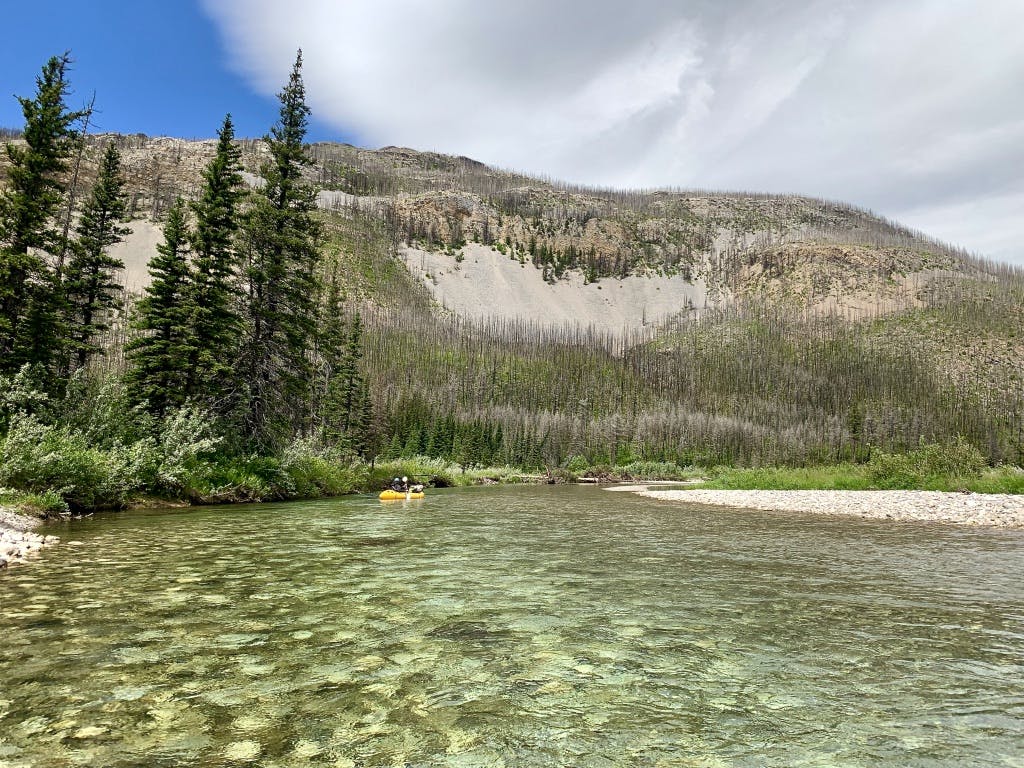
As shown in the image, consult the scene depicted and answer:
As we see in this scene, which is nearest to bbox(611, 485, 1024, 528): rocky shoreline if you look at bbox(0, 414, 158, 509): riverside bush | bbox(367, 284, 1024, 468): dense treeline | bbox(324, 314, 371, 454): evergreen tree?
bbox(0, 414, 158, 509): riverside bush

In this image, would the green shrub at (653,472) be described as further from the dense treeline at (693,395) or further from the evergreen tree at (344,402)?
the evergreen tree at (344,402)

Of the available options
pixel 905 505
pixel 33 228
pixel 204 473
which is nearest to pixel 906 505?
pixel 905 505

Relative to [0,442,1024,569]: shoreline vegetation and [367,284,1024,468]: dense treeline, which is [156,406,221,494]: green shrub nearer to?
[0,442,1024,569]: shoreline vegetation

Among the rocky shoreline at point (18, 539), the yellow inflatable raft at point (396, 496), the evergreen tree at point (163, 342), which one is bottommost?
the yellow inflatable raft at point (396, 496)

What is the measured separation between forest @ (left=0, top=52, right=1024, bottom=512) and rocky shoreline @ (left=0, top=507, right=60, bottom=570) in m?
1.25

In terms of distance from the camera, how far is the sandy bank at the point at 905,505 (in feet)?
63.0

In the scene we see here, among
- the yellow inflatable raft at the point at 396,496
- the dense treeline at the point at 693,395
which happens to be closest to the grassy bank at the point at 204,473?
the yellow inflatable raft at the point at 396,496

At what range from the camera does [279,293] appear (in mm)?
26453

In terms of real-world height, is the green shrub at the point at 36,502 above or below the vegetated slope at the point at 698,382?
below

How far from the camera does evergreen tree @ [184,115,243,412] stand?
24.7m

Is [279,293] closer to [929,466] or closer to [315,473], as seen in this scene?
[315,473]

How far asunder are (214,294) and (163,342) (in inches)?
116

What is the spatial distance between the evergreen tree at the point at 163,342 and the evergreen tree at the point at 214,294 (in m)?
0.41

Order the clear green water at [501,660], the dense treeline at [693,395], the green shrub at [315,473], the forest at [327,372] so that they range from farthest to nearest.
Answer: the dense treeline at [693,395]
the green shrub at [315,473]
the forest at [327,372]
the clear green water at [501,660]
